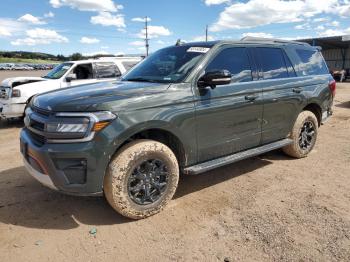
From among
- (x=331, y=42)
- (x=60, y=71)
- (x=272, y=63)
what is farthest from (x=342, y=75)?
(x=272, y=63)

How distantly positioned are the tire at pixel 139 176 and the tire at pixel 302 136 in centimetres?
255

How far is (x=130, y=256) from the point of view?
10.3ft

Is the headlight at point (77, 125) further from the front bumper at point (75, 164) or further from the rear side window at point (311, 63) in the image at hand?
the rear side window at point (311, 63)

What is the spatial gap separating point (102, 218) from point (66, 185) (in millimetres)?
673

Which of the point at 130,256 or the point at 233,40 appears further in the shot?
the point at 233,40

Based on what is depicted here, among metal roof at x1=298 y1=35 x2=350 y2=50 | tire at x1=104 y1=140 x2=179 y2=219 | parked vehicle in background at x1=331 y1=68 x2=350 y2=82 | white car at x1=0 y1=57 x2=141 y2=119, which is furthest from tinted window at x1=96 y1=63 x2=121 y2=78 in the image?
metal roof at x1=298 y1=35 x2=350 y2=50

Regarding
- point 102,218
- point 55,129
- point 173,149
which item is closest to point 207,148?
point 173,149

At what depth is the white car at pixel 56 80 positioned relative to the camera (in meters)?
9.25

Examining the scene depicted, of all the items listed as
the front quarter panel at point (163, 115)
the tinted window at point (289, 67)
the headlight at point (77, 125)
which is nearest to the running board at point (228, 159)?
the front quarter panel at point (163, 115)

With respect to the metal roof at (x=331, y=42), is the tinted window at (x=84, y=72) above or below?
below

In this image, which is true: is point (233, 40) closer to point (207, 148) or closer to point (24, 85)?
point (207, 148)

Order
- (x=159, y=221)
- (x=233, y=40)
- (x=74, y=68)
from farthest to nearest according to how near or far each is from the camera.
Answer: (x=74, y=68) → (x=233, y=40) → (x=159, y=221)

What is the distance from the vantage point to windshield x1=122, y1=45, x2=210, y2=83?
13.8ft

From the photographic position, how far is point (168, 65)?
4.49 metres
